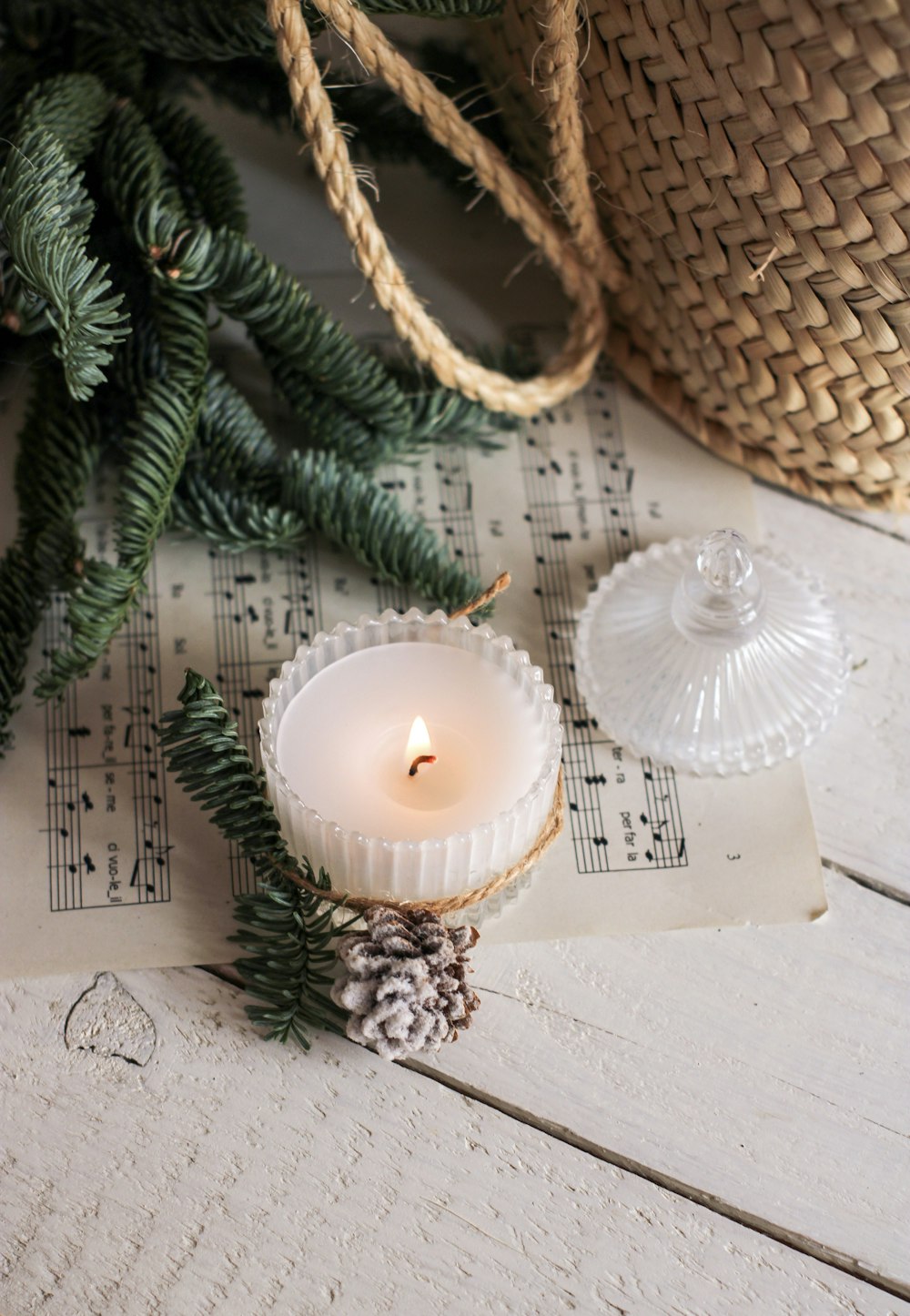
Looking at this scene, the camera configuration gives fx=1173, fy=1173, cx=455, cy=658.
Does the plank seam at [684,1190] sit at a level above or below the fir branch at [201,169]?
below

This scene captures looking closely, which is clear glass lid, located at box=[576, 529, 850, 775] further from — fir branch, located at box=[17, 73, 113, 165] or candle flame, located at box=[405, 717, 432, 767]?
fir branch, located at box=[17, 73, 113, 165]

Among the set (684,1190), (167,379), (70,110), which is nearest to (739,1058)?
(684,1190)

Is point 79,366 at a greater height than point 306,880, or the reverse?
point 79,366

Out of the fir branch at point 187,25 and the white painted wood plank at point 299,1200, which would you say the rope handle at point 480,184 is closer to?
the fir branch at point 187,25

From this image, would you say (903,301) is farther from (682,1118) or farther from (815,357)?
(682,1118)

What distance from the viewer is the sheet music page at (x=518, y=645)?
538mm

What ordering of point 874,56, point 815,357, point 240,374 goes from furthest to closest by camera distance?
point 240,374
point 815,357
point 874,56

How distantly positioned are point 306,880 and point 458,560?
8.2 inches

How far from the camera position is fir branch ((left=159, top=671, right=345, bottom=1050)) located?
0.49m

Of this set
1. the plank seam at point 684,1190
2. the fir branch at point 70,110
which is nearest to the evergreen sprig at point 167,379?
the fir branch at point 70,110

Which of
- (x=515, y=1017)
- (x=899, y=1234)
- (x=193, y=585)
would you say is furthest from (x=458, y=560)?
(x=899, y=1234)

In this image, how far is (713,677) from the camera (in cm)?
58

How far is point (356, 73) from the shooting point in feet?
2.03

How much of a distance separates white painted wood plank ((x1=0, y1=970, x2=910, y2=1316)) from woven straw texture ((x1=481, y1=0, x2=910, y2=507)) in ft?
1.22
